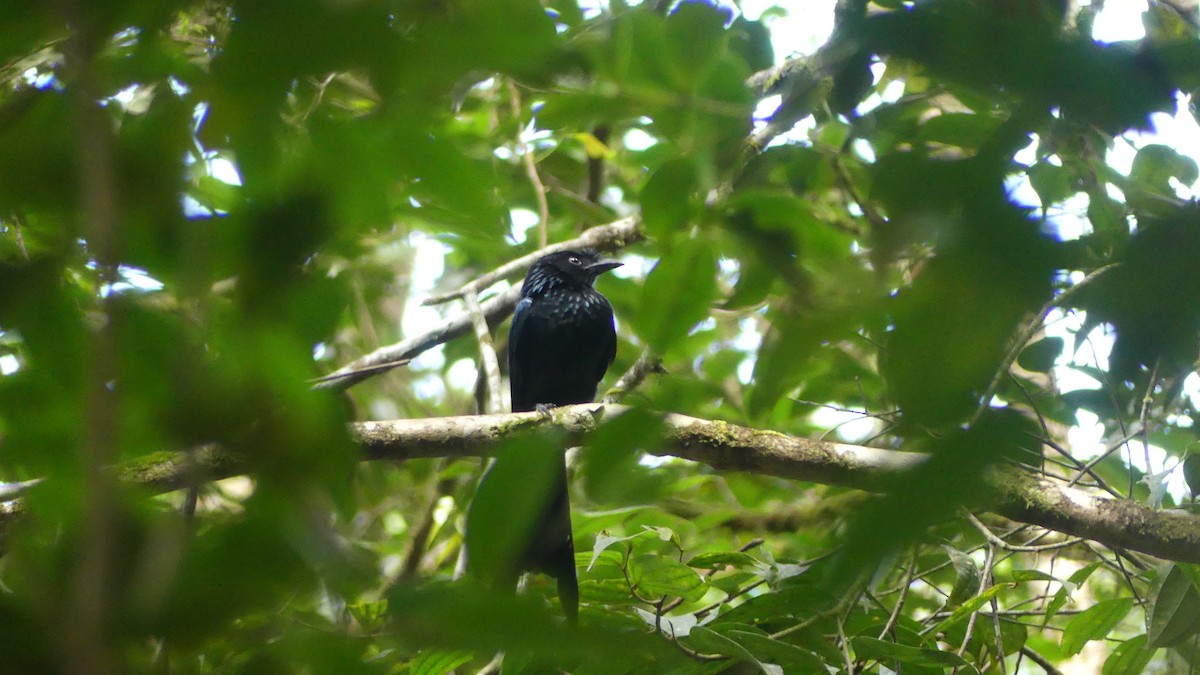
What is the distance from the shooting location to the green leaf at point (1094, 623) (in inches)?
97.9

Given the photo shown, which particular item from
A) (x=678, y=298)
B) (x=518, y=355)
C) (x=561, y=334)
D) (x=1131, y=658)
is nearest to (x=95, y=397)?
(x=678, y=298)

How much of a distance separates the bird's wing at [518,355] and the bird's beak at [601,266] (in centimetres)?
36

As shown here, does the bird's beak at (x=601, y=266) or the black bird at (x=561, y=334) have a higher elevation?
the bird's beak at (x=601, y=266)

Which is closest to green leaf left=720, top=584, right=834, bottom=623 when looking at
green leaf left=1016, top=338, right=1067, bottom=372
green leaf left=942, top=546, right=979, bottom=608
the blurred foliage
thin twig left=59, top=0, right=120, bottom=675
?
green leaf left=942, top=546, right=979, bottom=608

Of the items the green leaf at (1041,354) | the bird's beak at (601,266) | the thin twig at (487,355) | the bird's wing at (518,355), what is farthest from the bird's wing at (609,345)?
the green leaf at (1041,354)

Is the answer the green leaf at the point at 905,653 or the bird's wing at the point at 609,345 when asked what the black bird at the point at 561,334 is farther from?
the green leaf at the point at 905,653

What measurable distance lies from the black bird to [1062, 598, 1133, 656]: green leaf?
2.55 meters

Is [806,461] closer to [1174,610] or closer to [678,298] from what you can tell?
[1174,610]

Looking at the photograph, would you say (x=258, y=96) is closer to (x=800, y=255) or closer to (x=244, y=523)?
(x=244, y=523)

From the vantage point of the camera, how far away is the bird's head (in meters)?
4.73

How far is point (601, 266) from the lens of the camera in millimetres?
4703

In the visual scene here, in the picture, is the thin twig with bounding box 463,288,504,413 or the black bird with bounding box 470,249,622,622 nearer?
the thin twig with bounding box 463,288,504,413

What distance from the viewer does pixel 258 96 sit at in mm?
533

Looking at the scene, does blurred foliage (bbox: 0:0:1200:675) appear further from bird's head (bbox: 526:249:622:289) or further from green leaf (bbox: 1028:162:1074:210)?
bird's head (bbox: 526:249:622:289)
